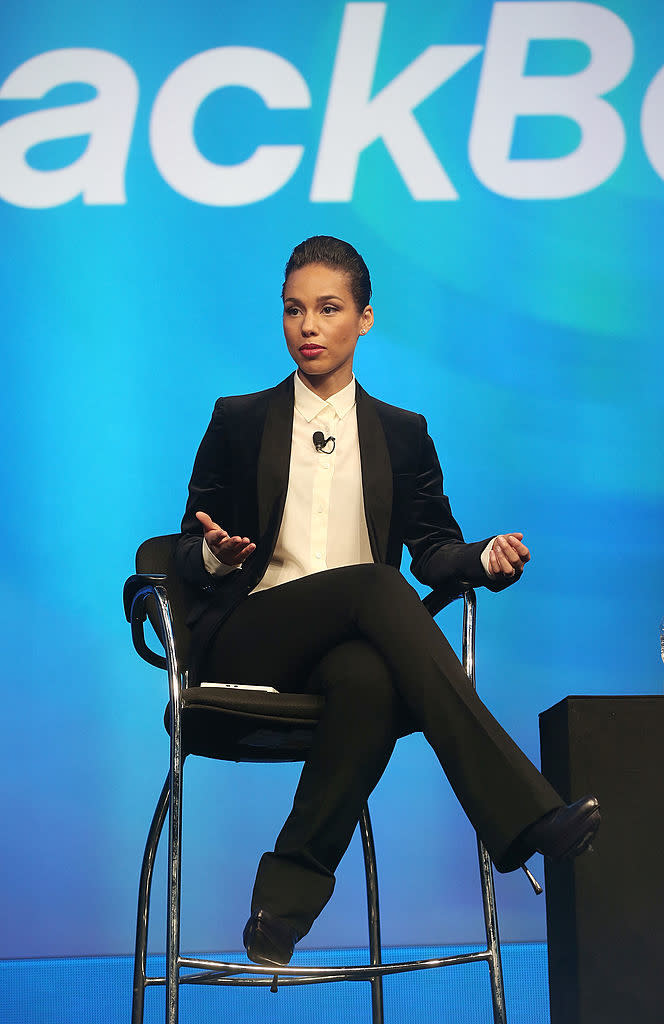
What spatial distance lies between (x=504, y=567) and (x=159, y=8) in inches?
77.2

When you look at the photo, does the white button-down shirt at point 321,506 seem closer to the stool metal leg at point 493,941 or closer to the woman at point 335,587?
the woman at point 335,587

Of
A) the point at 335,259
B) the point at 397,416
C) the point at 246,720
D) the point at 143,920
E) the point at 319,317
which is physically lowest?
the point at 143,920

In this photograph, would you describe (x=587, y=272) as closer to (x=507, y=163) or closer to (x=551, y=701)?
(x=507, y=163)

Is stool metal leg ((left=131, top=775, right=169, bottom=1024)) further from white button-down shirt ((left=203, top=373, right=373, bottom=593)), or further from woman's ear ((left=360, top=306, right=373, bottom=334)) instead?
woman's ear ((left=360, top=306, right=373, bottom=334))

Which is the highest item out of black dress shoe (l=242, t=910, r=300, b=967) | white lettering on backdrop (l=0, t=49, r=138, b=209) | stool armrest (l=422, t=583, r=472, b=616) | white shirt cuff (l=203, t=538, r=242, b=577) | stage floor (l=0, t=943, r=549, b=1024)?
white lettering on backdrop (l=0, t=49, r=138, b=209)

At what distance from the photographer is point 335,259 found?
7.54 feet

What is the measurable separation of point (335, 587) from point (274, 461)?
1.28 ft

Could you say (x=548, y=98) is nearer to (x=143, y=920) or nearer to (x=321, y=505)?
(x=321, y=505)

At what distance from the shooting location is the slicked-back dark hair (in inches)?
90.3

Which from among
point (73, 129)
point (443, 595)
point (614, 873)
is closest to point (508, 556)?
point (443, 595)

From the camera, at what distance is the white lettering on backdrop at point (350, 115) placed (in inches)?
118

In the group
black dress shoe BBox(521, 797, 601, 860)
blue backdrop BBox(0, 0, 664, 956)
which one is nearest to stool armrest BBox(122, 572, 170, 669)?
black dress shoe BBox(521, 797, 601, 860)

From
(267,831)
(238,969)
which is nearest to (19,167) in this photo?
(267,831)

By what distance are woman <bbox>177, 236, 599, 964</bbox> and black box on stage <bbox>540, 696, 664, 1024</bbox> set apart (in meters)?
0.27
